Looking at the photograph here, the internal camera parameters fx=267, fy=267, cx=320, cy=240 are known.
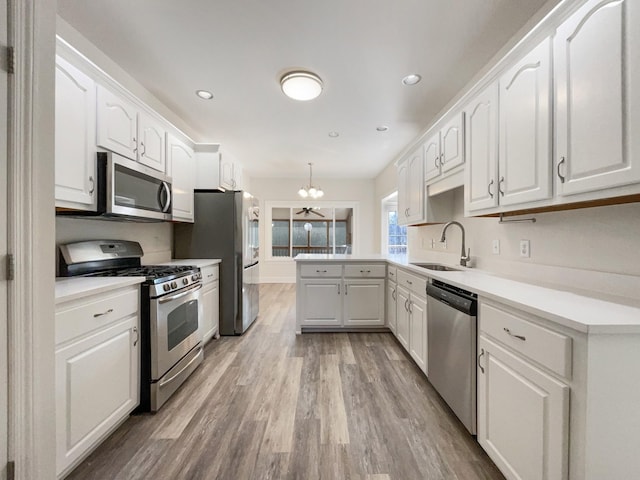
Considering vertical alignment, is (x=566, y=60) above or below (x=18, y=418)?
above

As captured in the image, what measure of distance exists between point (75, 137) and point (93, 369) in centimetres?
139

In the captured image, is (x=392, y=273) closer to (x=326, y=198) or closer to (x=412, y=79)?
(x=412, y=79)

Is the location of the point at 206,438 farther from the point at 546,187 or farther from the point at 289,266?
the point at 289,266

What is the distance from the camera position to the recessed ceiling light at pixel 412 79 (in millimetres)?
2459

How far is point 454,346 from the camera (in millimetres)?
1683

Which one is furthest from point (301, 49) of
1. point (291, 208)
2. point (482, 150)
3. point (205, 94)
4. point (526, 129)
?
point (291, 208)

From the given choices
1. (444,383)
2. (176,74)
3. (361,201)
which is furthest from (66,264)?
(361,201)

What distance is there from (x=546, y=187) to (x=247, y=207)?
2.98m

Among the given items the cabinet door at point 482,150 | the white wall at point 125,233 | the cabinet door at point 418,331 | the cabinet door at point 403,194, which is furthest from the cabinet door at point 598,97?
the white wall at point 125,233

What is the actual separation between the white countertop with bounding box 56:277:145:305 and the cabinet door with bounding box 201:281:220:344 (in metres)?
1.07

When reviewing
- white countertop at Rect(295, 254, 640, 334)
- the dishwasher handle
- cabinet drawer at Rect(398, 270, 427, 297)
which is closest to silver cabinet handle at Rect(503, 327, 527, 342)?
white countertop at Rect(295, 254, 640, 334)

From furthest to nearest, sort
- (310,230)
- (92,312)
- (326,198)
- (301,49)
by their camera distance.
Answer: (310,230) < (326,198) < (301,49) < (92,312)

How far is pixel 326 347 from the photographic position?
2902 mm

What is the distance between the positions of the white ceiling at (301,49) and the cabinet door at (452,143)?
1.74 ft
